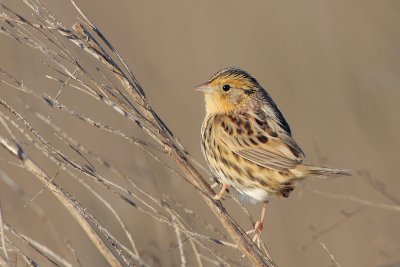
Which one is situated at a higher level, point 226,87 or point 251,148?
point 226,87

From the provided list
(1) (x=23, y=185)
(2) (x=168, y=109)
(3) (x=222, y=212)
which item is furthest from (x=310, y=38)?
(3) (x=222, y=212)

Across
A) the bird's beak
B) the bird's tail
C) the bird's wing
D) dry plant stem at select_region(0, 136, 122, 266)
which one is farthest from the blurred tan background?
dry plant stem at select_region(0, 136, 122, 266)

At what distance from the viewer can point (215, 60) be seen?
24.2ft

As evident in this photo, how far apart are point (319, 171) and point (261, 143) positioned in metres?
0.46

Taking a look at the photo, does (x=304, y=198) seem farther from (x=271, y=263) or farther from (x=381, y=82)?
(x=271, y=263)

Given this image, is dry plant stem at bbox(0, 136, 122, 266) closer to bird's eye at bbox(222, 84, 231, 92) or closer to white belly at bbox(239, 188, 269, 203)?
white belly at bbox(239, 188, 269, 203)

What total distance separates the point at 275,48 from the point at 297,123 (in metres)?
0.72

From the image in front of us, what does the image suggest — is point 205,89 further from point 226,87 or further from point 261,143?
point 261,143

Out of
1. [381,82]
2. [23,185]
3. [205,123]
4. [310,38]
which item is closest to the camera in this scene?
[205,123]

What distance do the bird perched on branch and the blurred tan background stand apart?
1.05 m

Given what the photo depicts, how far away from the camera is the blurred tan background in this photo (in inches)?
228

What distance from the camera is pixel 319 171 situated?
349cm

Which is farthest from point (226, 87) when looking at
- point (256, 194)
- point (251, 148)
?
point (256, 194)

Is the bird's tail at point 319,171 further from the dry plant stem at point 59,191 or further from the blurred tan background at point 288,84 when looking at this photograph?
the blurred tan background at point 288,84
